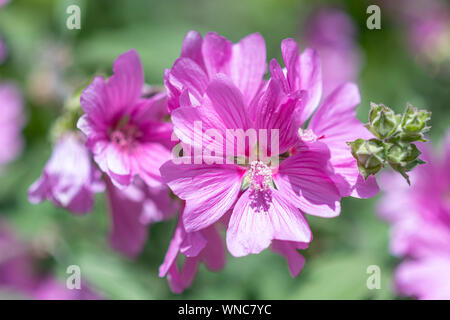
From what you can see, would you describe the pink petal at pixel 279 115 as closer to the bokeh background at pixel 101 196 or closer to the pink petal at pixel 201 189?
the pink petal at pixel 201 189

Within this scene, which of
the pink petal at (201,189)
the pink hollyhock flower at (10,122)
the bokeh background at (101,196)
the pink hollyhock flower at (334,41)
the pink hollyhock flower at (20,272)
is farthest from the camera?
the pink hollyhock flower at (334,41)

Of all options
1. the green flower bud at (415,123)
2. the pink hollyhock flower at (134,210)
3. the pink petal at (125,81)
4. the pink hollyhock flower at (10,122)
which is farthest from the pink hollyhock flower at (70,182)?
the pink hollyhock flower at (10,122)

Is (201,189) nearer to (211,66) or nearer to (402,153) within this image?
(211,66)

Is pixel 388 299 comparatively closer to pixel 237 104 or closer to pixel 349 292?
pixel 349 292

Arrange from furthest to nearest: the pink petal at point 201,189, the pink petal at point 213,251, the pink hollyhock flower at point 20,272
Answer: the pink hollyhock flower at point 20,272 < the pink petal at point 213,251 < the pink petal at point 201,189

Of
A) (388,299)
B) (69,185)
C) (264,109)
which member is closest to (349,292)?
(388,299)
